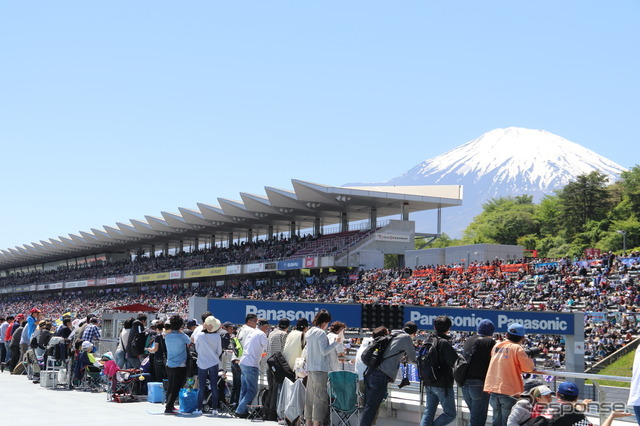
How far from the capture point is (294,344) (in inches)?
426

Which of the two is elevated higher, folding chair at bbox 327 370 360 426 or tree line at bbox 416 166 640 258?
tree line at bbox 416 166 640 258

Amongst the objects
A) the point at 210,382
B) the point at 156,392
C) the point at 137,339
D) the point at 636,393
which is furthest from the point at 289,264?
the point at 636,393

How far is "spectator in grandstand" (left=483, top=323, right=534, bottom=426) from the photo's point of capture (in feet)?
25.8

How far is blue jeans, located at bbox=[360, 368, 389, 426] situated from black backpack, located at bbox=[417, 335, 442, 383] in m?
0.54

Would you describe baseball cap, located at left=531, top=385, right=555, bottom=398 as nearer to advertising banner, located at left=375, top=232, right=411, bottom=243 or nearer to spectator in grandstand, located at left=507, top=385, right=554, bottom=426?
spectator in grandstand, located at left=507, top=385, right=554, bottom=426

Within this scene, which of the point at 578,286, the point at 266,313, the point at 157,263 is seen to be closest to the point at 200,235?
the point at 157,263

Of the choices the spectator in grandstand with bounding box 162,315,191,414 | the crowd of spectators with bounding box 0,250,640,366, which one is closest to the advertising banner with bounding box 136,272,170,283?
the crowd of spectators with bounding box 0,250,640,366

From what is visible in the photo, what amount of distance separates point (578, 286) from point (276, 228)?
39219mm

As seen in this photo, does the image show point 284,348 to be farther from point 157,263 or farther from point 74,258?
point 74,258

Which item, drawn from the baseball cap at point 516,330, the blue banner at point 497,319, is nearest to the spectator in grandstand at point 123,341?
the blue banner at point 497,319

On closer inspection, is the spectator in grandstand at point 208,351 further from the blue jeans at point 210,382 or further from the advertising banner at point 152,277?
the advertising banner at point 152,277

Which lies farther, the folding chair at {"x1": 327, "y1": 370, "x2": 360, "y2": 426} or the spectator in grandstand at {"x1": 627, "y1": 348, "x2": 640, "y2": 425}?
the folding chair at {"x1": 327, "y1": 370, "x2": 360, "y2": 426}

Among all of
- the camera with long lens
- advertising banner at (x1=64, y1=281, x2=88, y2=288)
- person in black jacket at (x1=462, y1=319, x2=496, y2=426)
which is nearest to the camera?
the camera with long lens

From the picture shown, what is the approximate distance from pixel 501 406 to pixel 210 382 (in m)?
5.57
